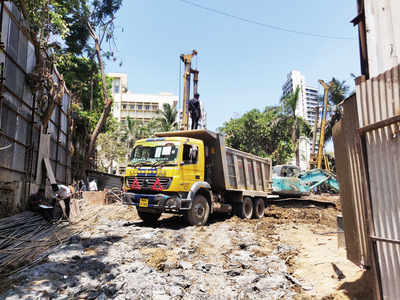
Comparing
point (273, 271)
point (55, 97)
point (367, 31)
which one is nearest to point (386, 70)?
point (367, 31)

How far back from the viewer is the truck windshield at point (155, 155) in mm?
7775

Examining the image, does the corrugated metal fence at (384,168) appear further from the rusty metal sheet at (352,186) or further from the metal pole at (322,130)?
the metal pole at (322,130)

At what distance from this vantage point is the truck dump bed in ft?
30.2

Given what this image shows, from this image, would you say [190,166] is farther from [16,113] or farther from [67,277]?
[16,113]

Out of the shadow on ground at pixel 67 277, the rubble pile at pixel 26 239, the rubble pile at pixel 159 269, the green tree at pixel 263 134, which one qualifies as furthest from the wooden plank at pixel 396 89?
the green tree at pixel 263 134

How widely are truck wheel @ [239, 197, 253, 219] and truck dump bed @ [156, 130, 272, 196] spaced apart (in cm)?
29

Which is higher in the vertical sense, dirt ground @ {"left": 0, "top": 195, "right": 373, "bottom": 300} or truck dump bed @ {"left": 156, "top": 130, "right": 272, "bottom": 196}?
truck dump bed @ {"left": 156, "top": 130, "right": 272, "bottom": 196}

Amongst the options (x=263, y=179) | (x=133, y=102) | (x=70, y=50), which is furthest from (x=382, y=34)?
(x=133, y=102)

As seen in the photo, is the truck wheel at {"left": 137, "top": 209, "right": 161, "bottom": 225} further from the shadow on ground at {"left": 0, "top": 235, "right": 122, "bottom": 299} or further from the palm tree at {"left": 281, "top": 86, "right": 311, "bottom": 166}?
the palm tree at {"left": 281, "top": 86, "right": 311, "bottom": 166}

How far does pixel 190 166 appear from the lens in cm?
805

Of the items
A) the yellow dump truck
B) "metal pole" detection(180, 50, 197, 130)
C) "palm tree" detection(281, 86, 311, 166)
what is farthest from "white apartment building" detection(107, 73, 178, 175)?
the yellow dump truck

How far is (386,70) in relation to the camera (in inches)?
120

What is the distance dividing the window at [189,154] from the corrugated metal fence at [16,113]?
173 inches

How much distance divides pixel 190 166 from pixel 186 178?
0.40 meters
